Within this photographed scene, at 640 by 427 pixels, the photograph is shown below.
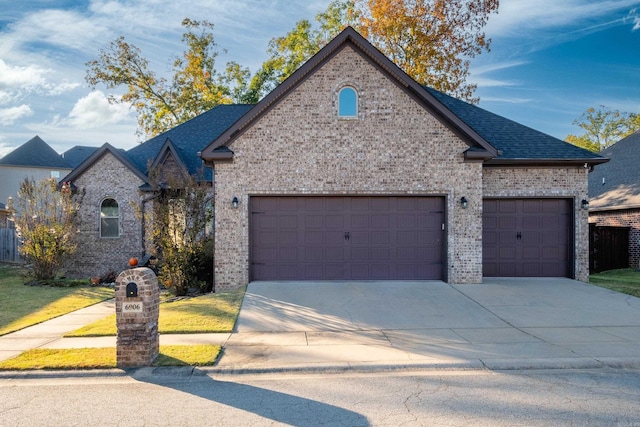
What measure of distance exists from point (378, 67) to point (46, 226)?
40.2 ft

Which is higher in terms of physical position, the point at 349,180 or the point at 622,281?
the point at 349,180

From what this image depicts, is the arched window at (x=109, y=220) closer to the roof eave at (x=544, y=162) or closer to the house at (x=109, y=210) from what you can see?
the house at (x=109, y=210)

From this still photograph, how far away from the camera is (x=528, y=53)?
23.1 meters

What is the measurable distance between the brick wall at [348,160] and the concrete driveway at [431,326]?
58.6 inches

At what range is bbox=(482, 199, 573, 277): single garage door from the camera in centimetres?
1352

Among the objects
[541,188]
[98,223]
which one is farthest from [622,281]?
[98,223]

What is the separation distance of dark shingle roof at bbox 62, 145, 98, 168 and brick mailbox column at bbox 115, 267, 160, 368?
4395 centimetres

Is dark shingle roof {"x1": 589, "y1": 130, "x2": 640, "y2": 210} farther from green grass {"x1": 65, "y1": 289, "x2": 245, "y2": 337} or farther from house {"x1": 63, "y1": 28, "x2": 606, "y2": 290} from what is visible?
green grass {"x1": 65, "y1": 289, "x2": 245, "y2": 337}

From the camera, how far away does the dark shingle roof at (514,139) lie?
43.4ft

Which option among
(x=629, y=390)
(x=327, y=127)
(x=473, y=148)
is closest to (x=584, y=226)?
(x=473, y=148)

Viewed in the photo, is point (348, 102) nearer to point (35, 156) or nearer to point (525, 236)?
point (525, 236)

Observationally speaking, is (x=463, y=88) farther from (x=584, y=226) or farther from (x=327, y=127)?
(x=327, y=127)

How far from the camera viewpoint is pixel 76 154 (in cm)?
4622

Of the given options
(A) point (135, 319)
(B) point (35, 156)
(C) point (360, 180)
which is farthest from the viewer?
(B) point (35, 156)
